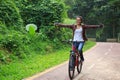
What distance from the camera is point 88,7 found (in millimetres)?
54312

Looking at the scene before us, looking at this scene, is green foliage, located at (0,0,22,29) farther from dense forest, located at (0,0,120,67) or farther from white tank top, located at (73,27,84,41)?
white tank top, located at (73,27,84,41)

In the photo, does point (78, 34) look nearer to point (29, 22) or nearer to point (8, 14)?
point (8, 14)

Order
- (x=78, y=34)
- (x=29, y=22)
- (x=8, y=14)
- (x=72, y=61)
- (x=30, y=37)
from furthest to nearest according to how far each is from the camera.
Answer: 1. (x=29, y=22)
2. (x=30, y=37)
3. (x=8, y=14)
4. (x=78, y=34)
5. (x=72, y=61)

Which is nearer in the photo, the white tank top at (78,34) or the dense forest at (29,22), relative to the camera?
the white tank top at (78,34)

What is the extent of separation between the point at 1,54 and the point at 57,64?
10.5 feet

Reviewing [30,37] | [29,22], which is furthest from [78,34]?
[29,22]

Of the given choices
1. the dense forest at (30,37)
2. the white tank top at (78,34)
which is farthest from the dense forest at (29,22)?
the white tank top at (78,34)

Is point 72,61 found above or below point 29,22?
above

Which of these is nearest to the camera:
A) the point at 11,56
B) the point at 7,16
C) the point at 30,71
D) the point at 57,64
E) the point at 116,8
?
the point at 30,71

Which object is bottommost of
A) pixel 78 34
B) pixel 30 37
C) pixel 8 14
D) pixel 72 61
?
pixel 30 37

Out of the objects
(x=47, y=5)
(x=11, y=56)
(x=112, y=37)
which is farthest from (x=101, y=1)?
(x=11, y=56)

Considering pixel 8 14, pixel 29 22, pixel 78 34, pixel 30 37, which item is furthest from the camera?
pixel 29 22

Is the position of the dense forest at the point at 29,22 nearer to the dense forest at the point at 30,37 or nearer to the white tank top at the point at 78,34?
the dense forest at the point at 30,37

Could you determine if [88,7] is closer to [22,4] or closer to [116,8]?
[116,8]
